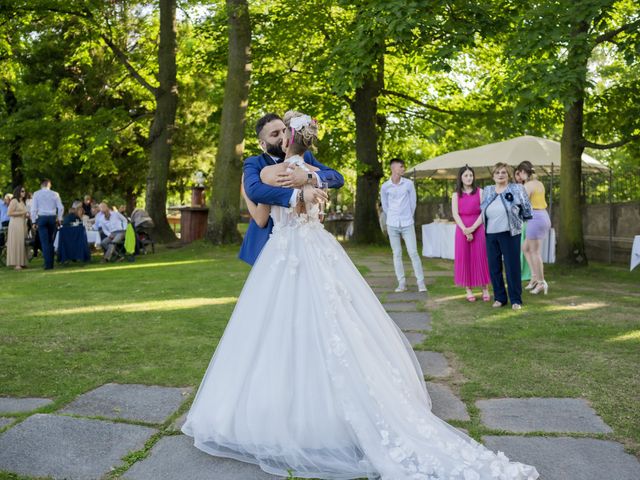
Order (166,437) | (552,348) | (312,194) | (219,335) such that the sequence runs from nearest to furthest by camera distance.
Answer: (166,437) < (312,194) < (552,348) < (219,335)

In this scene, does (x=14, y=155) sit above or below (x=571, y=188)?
above

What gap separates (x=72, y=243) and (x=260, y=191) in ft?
44.7

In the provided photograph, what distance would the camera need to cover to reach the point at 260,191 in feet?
13.5

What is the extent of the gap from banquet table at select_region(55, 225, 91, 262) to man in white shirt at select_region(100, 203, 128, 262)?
0.71 metres

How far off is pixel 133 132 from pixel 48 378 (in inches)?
1007

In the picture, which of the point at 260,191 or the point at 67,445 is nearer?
the point at 67,445

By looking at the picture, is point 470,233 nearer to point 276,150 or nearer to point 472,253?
point 472,253

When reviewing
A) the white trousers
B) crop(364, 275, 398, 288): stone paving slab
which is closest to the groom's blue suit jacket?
the white trousers

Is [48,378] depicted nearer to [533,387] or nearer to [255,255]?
[255,255]

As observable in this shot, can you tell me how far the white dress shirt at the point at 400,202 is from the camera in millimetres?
10055

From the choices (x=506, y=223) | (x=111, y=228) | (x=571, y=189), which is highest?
(x=571, y=189)

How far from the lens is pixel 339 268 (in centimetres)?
417

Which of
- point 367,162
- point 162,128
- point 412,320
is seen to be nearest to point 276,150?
point 412,320

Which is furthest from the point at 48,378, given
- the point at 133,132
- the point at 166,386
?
the point at 133,132
